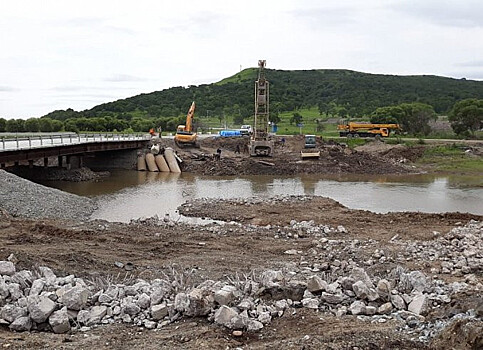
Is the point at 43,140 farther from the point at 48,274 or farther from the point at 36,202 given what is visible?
the point at 48,274

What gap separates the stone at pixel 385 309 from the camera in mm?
9578

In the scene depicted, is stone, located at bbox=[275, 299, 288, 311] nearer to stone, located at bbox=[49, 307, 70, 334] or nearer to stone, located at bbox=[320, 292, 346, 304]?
stone, located at bbox=[320, 292, 346, 304]

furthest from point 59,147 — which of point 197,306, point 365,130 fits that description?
point 365,130

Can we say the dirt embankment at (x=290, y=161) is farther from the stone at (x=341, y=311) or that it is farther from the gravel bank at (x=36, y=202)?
the stone at (x=341, y=311)

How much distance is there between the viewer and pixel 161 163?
48.8 m

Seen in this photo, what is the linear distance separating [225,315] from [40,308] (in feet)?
10.1

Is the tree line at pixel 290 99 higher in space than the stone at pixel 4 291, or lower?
higher

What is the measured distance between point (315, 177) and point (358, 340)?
3751 centimetres

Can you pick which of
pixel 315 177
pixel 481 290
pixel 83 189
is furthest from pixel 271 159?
A: pixel 481 290

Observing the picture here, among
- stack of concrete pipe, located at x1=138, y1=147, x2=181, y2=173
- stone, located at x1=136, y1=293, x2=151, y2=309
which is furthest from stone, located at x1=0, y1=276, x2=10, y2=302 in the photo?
stack of concrete pipe, located at x1=138, y1=147, x2=181, y2=173

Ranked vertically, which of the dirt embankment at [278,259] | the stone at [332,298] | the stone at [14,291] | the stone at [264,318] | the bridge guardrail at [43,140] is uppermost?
the bridge guardrail at [43,140]

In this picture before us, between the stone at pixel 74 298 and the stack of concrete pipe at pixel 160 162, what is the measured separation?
125ft

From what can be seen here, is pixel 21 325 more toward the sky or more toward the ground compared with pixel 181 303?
more toward the ground

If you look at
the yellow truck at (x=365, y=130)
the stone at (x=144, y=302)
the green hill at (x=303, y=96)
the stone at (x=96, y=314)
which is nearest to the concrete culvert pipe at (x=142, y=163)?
the yellow truck at (x=365, y=130)
